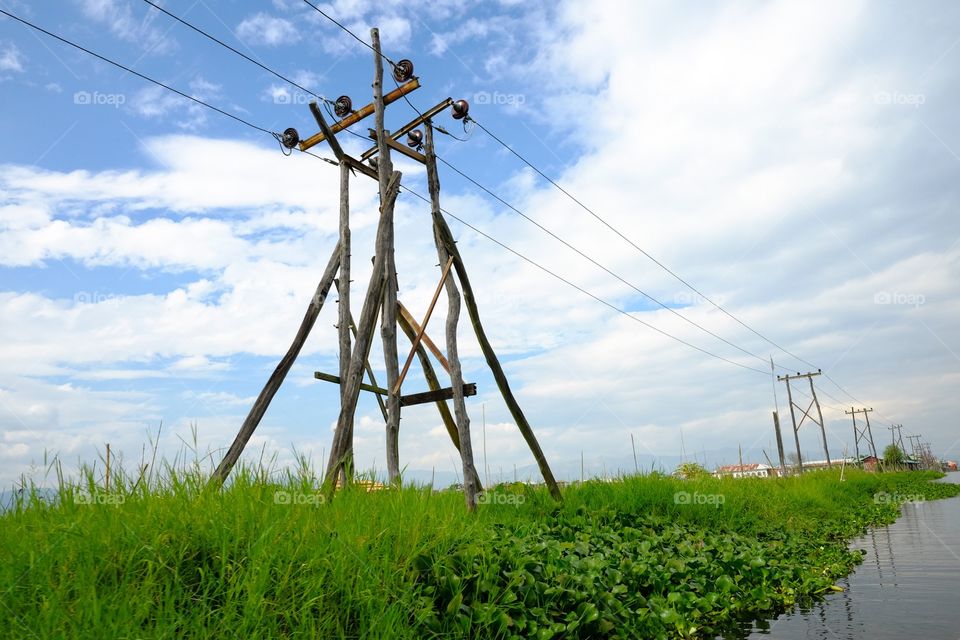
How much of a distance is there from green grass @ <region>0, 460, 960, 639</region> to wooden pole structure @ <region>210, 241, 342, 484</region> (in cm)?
303

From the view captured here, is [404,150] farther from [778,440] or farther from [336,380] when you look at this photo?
[778,440]

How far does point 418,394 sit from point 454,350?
935 millimetres

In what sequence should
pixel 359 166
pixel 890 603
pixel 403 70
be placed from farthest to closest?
pixel 359 166 < pixel 403 70 < pixel 890 603

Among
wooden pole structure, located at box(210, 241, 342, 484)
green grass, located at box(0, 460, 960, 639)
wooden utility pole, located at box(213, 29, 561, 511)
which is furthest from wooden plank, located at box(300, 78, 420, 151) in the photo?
green grass, located at box(0, 460, 960, 639)

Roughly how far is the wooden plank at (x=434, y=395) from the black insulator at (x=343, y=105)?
16.6 ft

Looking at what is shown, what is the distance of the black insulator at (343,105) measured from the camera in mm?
10867

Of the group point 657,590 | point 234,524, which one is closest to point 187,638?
point 234,524

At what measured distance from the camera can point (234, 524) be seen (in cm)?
460

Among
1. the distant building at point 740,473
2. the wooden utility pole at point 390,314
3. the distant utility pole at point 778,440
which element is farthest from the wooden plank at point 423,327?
the distant utility pole at point 778,440

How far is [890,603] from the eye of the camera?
7.38 metres

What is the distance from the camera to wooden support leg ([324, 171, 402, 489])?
8625mm

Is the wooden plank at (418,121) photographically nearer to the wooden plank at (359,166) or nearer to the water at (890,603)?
the wooden plank at (359,166)

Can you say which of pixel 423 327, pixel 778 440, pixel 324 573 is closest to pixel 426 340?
pixel 423 327

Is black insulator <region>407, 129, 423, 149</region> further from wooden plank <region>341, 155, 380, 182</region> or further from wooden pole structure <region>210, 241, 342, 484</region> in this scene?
wooden pole structure <region>210, 241, 342, 484</region>
